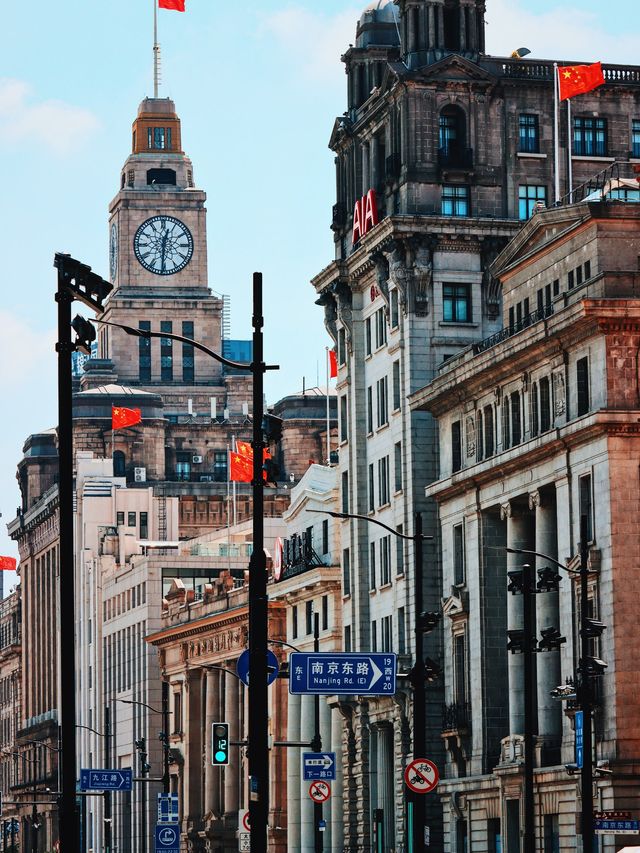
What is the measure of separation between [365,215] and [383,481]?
1316 centimetres

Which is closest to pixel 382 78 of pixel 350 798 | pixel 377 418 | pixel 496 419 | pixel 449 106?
pixel 449 106

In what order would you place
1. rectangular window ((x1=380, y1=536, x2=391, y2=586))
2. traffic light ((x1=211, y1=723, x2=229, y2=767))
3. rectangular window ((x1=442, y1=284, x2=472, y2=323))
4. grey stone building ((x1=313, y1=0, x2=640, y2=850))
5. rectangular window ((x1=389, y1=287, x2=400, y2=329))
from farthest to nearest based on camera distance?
rectangular window ((x1=380, y1=536, x2=391, y2=586))
rectangular window ((x1=389, y1=287, x2=400, y2=329))
rectangular window ((x1=442, y1=284, x2=472, y2=323))
grey stone building ((x1=313, y1=0, x2=640, y2=850))
traffic light ((x1=211, y1=723, x2=229, y2=767))

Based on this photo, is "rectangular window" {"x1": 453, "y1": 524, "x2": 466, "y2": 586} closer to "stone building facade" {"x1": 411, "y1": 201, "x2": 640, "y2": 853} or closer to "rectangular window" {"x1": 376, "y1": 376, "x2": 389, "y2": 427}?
"stone building facade" {"x1": 411, "y1": 201, "x2": 640, "y2": 853}

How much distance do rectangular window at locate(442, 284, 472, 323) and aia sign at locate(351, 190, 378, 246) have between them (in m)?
5.22

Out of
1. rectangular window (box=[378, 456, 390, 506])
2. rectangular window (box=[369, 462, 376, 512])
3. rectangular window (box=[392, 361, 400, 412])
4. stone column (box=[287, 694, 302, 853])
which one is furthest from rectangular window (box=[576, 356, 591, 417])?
stone column (box=[287, 694, 302, 853])

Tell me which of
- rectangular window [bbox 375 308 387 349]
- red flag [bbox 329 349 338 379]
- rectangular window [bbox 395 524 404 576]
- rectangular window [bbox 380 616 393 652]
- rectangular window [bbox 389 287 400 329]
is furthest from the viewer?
red flag [bbox 329 349 338 379]

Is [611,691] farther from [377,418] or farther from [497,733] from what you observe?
[377,418]

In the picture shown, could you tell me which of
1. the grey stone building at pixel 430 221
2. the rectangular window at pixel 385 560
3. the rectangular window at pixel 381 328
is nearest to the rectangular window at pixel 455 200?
the grey stone building at pixel 430 221

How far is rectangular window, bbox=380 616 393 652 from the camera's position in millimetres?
113250

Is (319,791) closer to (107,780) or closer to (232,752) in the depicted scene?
(107,780)

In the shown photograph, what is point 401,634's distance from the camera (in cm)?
11125

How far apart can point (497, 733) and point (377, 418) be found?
75.8ft

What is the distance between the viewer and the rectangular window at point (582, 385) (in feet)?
287

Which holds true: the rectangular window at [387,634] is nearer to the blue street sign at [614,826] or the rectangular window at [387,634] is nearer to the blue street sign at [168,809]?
the blue street sign at [168,809]
